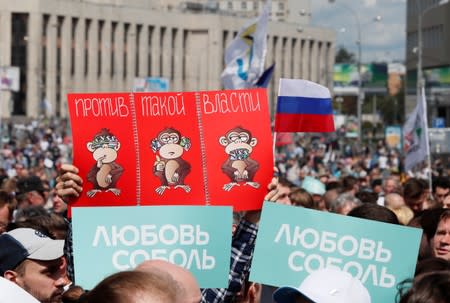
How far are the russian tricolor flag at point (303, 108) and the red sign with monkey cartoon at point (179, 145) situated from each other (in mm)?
2245

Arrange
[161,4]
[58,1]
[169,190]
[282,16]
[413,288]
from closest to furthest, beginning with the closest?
1. [413,288]
2. [169,190]
3. [58,1]
4. [161,4]
5. [282,16]

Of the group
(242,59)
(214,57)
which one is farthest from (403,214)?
(214,57)

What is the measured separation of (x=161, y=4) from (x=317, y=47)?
15830 mm

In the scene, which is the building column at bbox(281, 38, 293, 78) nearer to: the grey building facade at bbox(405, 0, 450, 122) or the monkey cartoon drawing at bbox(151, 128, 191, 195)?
the grey building facade at bbox(405, 0, 450, 122)

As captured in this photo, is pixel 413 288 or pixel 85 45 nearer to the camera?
pixel 413 288

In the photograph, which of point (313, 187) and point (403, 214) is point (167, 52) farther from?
point (403, 214)

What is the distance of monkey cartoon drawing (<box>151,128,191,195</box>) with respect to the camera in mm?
6234

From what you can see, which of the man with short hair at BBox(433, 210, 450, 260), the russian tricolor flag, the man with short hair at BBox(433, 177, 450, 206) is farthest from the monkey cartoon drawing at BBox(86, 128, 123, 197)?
the man with short hair at BBox(433, 177, 450, 206)

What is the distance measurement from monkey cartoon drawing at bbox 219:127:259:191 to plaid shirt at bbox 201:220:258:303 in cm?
20

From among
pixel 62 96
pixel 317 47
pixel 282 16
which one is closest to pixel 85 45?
pixel 62 96

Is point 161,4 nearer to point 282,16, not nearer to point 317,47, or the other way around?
point 317,47

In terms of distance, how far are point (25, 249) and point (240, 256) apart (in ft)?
3.26

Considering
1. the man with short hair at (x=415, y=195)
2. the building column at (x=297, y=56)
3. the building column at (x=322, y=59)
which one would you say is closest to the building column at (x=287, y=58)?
the building column at (x=297, y=56)

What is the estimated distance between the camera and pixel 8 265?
591cm
